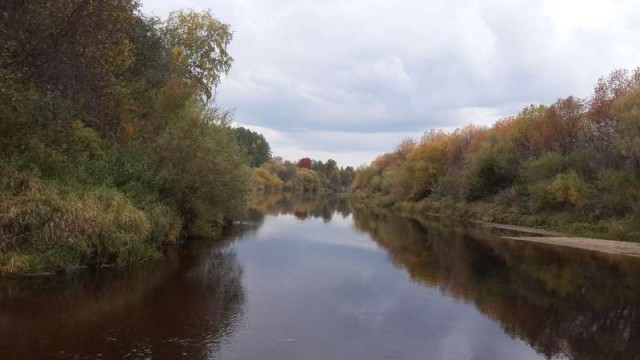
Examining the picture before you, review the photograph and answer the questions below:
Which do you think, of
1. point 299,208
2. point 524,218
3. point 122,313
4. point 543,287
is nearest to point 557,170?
point 524,218

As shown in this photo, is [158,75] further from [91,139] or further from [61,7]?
[61,7]

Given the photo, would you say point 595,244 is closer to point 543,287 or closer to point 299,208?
point 543,287

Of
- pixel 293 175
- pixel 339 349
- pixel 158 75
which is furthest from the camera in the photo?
pixel 293 175

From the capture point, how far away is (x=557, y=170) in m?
46.8

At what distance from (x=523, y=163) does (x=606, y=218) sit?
13.0 meters

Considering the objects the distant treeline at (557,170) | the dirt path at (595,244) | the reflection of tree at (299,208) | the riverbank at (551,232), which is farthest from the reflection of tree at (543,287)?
the reflection of tree at (299,208)

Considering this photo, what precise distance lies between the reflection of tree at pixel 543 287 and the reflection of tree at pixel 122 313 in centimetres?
774

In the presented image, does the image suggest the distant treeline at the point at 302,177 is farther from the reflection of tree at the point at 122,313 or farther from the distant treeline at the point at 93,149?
the reflection of tree at the point at 122,313

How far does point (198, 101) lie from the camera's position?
32.8 m

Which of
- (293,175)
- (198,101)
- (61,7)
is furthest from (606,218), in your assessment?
(293,175)

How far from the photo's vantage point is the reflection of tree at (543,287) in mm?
14125

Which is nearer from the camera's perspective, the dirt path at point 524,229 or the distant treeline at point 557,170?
the distant treeline at point 557,170

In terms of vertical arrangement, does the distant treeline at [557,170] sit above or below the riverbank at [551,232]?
above

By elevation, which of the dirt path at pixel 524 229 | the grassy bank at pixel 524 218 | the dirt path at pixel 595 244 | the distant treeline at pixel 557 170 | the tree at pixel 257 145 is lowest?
the dirt path at pixel 595 244
